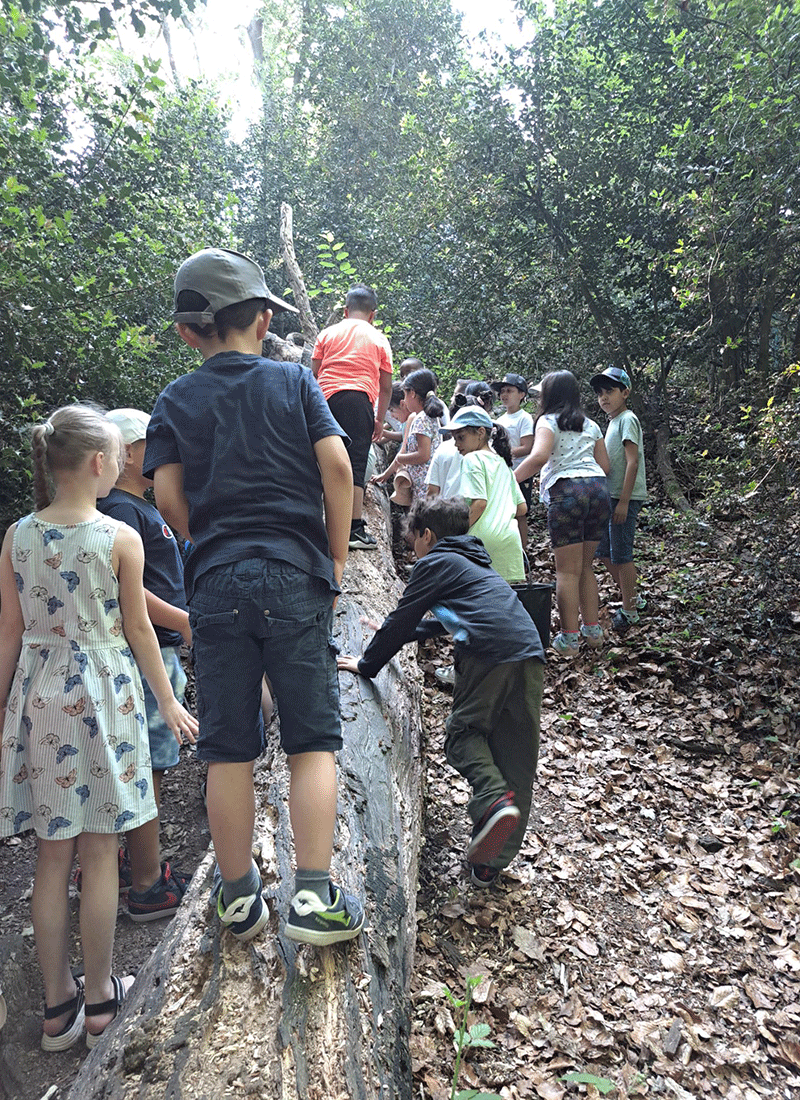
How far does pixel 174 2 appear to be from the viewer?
4.90 meters

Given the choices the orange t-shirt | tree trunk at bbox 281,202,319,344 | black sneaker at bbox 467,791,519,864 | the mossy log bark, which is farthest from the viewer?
tree trunk at bbox 281,202,319,344

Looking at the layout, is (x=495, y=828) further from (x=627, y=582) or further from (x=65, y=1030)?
(x=627, y=582)

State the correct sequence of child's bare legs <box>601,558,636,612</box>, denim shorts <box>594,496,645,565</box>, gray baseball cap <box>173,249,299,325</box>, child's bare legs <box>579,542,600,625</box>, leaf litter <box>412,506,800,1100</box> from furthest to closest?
child's bare legs <box>601,558,636,612</box> < denim shorts <box>594,496,645,565</box> < child's bare legs <box>579,542,600,625</box> < leaf litter <box>412,506,800,1100</box> < gray baseball cap <box>173,249,299,325</box>

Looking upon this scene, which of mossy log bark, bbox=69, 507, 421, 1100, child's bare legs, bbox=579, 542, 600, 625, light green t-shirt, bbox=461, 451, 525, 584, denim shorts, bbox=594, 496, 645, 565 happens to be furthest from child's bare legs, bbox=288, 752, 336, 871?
denim shorts, bbox=594, 496, 645, 565

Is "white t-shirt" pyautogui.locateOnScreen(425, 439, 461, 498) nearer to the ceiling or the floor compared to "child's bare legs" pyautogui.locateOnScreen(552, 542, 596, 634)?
nearer to the ceiling

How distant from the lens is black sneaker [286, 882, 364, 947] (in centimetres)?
185

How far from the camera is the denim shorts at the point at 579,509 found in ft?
17.1

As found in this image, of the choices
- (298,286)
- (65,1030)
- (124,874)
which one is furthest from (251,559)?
(298,286)

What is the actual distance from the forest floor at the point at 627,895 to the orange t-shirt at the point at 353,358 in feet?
8.10

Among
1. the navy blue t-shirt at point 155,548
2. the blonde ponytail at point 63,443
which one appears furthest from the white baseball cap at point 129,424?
the blonde ponytail at point 63,443

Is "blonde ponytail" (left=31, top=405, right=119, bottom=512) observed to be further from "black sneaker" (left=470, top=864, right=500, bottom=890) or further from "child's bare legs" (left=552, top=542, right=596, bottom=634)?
"child's bare legs" (left=552, top=542, right=596, bottom=634)

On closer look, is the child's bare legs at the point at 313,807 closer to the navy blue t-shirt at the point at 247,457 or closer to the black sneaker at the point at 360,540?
the navy blue t-shirt at the point at 247,457

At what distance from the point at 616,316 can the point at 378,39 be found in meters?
11.9

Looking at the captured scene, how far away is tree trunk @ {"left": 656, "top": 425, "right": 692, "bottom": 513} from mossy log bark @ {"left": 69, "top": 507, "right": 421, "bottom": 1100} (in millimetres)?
7297
